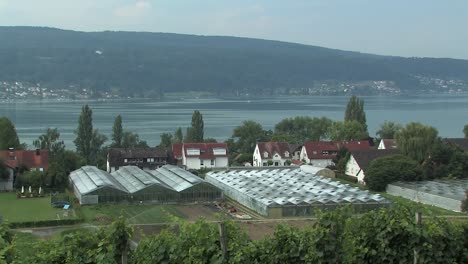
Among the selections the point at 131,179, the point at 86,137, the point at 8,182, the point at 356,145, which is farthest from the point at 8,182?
the point at 356,145

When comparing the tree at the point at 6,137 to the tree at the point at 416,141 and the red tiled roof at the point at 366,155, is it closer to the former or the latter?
the red tiled roof at the point at 366,155

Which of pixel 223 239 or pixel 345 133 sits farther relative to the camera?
pixel 345 133

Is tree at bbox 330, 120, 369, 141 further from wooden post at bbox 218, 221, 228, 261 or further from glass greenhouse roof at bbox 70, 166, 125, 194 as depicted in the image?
wooden post at bbox 218, 221, 228, 261

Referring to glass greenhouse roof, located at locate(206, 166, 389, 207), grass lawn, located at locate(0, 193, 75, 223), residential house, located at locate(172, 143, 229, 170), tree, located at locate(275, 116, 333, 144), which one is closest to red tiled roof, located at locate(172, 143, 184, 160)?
residential house, located at locate(172, 143, 229, 170)

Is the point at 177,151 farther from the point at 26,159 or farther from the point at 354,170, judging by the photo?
the point at 354,170

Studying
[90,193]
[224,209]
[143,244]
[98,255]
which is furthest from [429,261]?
[90,193]

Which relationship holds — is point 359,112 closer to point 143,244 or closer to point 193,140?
point 193,140

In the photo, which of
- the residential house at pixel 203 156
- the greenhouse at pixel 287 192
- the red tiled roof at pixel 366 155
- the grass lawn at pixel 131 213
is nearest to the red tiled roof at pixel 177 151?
the residential house at pixel 203 156
